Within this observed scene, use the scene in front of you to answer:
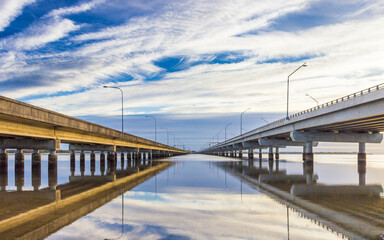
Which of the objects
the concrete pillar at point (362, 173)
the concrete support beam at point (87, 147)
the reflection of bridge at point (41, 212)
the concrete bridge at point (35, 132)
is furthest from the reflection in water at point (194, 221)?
the concrete support beam at point (87, 147)

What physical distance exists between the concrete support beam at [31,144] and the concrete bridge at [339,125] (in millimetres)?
27294

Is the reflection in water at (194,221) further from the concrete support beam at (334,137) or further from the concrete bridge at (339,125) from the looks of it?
the concrete support beam at (334,137)

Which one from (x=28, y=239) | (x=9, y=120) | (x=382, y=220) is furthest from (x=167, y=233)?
(x=9, y=120)

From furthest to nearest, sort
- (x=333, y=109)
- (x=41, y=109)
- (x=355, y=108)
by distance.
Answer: (x=333, y=109)
(x=355, y=108)
(x=41, y=109)

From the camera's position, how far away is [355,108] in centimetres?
4019

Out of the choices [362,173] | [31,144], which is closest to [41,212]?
[31,144]

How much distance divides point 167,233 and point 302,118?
5076 centimetres

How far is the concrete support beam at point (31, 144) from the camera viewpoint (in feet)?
128

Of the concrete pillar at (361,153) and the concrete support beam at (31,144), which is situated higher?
the concrete support beam at (31,144)

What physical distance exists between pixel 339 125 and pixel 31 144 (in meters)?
42.7

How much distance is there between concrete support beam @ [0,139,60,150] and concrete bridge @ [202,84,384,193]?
89.5ft

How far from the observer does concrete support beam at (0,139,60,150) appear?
38.9 m

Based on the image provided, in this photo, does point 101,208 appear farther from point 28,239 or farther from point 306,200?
point 306,200

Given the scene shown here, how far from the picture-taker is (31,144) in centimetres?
4050
